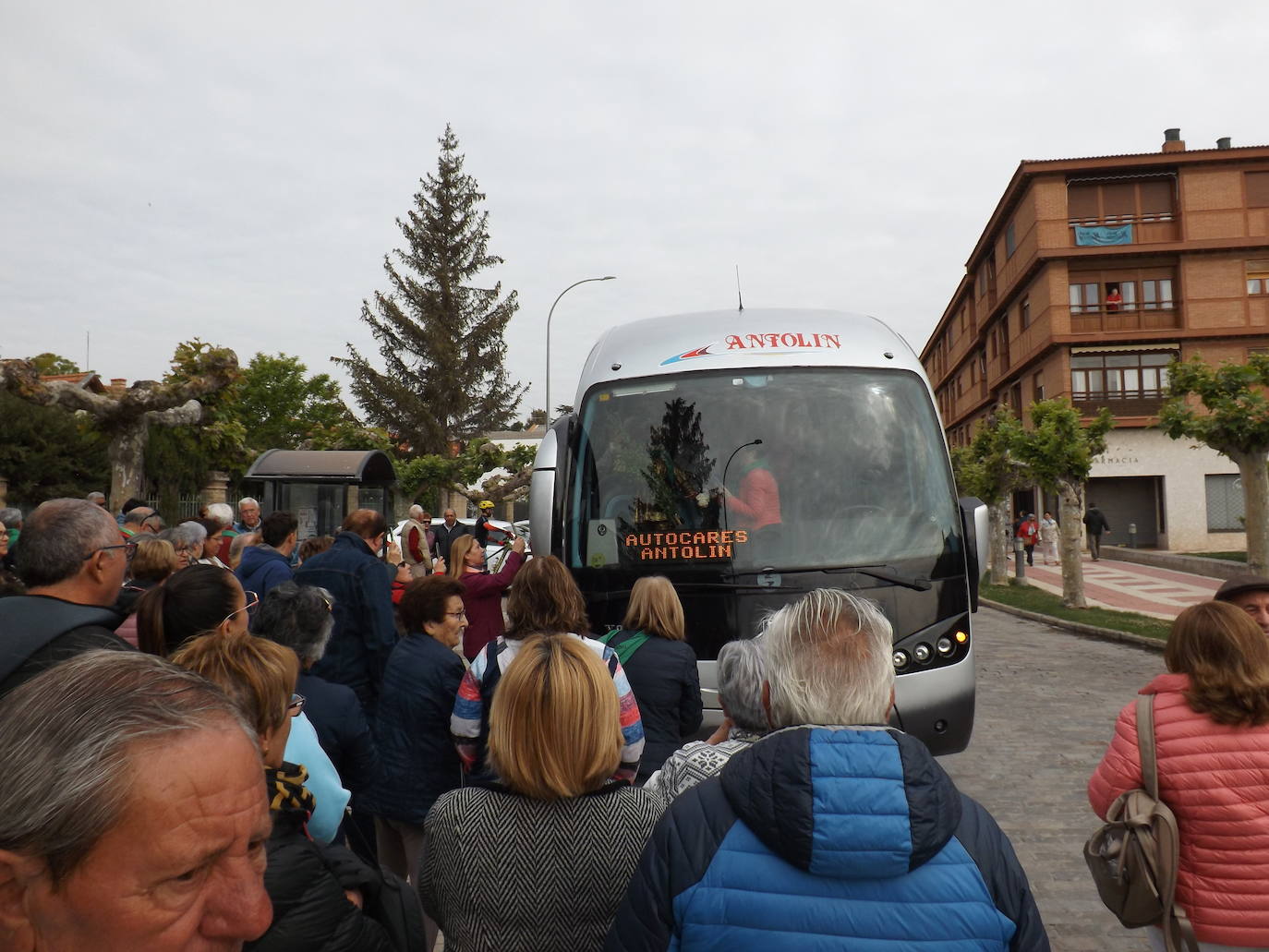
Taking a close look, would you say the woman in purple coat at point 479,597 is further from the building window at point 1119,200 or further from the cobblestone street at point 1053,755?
the building window at point 1119,200

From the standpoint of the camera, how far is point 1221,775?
288 cm

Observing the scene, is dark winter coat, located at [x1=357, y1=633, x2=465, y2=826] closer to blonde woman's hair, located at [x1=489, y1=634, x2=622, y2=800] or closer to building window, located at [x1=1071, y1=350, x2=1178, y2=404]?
blonde woman's hair, located at [x1=489, y1=634, x2=622, y2=800]

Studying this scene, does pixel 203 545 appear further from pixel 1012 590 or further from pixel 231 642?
pixel 1012 590

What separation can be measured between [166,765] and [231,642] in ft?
5.64

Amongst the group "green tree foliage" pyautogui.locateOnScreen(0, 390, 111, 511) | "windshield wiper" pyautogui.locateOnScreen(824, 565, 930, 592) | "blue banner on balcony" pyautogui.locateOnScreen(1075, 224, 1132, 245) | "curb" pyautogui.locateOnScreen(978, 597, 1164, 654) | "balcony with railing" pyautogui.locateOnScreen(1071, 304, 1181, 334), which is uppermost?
"blue banner on balcony" pyautogui.locateOnScreen(1075, 224, 1132, 245)

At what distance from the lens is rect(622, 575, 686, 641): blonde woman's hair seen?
4.51 m

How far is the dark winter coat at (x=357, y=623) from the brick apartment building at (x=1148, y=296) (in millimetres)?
40399

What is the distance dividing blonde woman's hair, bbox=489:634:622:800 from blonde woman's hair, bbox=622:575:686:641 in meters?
1.79

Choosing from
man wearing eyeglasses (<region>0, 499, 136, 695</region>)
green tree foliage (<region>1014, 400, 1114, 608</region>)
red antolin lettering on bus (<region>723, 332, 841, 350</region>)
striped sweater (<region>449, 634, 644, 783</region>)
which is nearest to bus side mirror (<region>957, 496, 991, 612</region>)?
red antolin lettering on bus (<region>723, 332, 841, 350</region>)

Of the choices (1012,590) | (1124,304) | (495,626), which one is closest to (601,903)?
(495,626)

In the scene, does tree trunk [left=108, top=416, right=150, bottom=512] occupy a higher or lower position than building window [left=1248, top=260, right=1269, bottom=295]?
lower

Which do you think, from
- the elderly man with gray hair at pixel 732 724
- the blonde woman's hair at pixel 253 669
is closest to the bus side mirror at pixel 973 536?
the elderly man with gray hair at pixel 732 724

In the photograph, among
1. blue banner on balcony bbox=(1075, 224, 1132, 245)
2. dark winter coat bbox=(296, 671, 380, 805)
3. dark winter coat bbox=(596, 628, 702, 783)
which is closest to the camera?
dark winter coat bbox=(296, 671, 380, 805)

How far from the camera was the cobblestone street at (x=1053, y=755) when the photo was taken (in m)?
4.94
